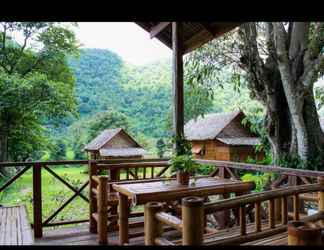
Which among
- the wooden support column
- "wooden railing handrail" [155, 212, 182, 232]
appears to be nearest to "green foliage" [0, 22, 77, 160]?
the wooden support column

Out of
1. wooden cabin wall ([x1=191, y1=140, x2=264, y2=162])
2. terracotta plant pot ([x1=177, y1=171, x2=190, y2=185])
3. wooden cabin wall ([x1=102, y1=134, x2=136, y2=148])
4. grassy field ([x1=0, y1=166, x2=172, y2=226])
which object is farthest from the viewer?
wooden cabin wall ([x1=102, y1=134, x2=136, y2=148])

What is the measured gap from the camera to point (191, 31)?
4715 mm

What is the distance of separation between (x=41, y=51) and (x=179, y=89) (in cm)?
1024

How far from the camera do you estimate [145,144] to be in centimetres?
1947

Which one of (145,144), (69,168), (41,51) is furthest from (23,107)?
(145,144)

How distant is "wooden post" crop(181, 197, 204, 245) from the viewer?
136 cm

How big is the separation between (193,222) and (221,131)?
566 inches

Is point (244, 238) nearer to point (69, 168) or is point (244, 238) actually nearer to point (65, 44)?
point (65, 44)

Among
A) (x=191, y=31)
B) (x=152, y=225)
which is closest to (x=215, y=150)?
(x=191, y=31)

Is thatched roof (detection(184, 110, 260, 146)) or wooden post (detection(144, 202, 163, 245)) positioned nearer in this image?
wooden post (detection(144, 202, 163, 245))

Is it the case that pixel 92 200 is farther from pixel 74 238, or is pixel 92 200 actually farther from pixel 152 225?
pixel 152 225

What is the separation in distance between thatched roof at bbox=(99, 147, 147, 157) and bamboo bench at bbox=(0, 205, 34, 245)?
513 inches

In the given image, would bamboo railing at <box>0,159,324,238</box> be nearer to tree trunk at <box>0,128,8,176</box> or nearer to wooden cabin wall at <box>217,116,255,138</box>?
tree trunk at <box>0,128,8,176</box>
